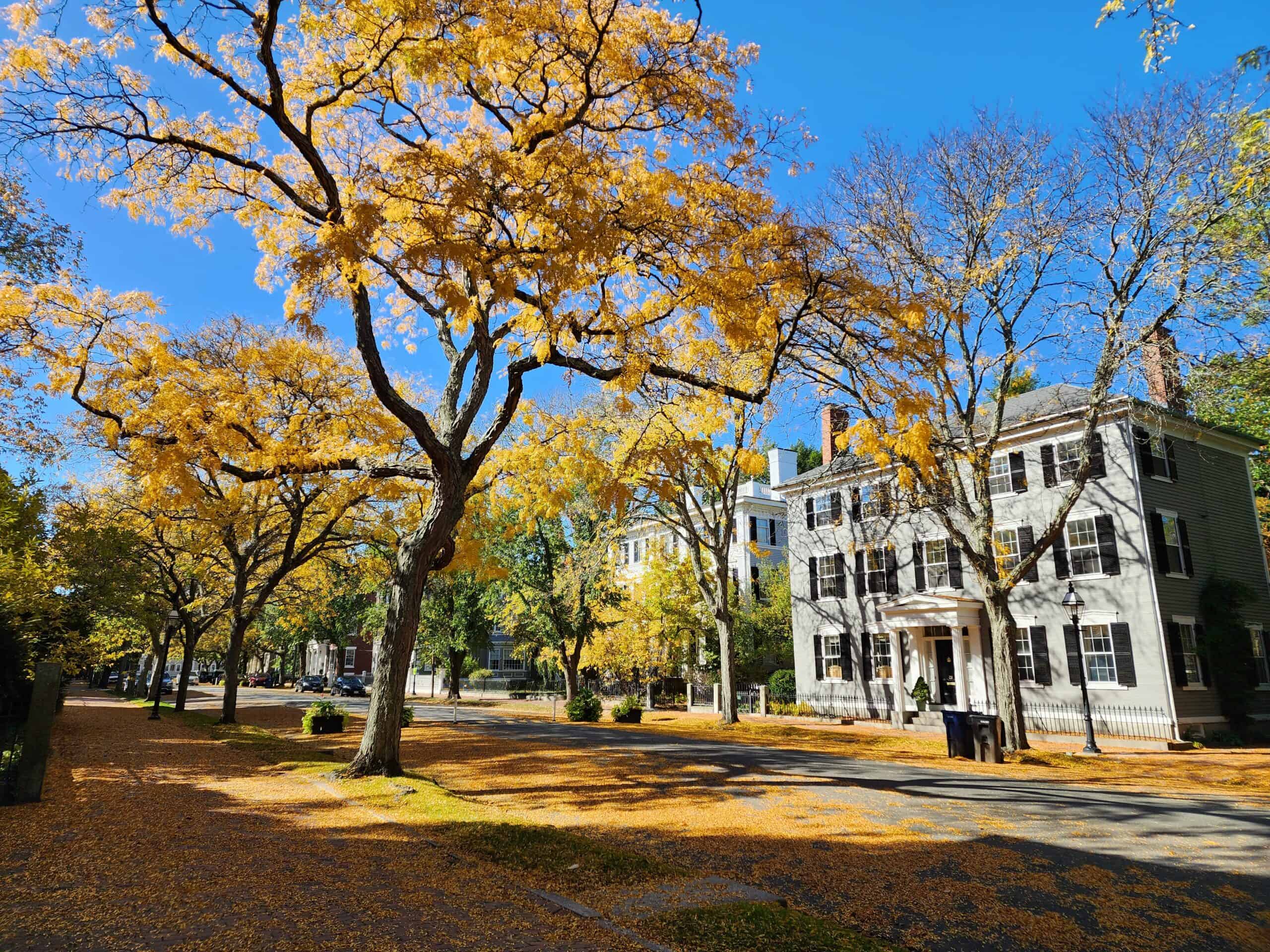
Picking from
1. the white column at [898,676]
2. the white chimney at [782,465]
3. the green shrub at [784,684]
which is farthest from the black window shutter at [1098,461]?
the green shrub at [784,684]

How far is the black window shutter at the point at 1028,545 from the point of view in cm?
2347

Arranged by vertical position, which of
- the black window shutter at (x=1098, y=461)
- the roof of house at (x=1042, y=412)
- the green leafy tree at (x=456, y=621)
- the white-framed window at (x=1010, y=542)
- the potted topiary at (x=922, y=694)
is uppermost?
the roof of house at (x=1042, y=412)

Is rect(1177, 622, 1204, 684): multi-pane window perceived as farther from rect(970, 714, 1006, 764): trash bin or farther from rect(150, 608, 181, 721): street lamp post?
rect(150, 608, 181, 721): street lamp post

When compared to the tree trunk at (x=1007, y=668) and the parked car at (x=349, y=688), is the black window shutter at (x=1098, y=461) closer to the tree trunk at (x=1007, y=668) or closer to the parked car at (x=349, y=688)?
the tree trunk at (x=1007, y=668)

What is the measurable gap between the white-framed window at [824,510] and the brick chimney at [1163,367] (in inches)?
503

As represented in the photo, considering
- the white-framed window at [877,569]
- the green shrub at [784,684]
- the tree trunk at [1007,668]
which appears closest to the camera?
the tree trunk at [1007,668]

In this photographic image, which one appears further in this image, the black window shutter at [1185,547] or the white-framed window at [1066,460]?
the white-framed window at [1066,460]

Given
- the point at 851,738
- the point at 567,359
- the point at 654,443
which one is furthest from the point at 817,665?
the point at 567,359

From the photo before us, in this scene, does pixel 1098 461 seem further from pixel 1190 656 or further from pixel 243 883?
pixel 243 883

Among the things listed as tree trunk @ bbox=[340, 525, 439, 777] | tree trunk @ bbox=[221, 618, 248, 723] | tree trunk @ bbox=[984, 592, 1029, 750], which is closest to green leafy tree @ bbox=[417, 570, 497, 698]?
tree trunk @ bbox=[221, 618, 248, 723]

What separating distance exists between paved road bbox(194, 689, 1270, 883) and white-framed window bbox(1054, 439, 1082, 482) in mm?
13130

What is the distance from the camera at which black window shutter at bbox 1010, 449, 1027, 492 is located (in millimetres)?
24234

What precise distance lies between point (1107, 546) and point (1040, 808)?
49.7 feet

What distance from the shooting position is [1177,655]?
2083 centimetres
